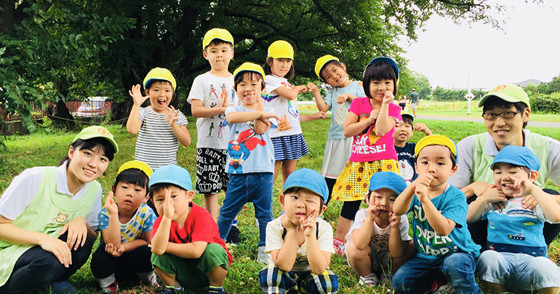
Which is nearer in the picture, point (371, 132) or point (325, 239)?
point (325, 239)

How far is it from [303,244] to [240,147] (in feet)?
3.91

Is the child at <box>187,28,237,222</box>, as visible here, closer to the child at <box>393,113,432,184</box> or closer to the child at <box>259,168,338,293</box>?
the child at <box>259,168,338,293</box>

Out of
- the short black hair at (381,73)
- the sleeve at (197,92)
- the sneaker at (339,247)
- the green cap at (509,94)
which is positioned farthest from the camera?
the sleeve at (197,92)

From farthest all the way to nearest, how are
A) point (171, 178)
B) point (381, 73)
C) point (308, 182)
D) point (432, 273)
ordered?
point (381, 73) < point (432, 273) < point (171, 178) < point (308, 182)

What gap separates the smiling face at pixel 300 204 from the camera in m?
2.56

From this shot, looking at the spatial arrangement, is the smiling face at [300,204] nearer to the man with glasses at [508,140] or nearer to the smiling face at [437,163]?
the smiling face at [437,163]

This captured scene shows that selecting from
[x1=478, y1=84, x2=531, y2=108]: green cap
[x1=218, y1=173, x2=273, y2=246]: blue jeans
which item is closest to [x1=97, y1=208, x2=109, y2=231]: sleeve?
[x1=218, y1=173, x2=273, y2=246]: blue jeans

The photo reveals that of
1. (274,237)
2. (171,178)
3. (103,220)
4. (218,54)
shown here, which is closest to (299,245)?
(274,237)

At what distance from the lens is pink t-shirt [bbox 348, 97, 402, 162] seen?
352cm

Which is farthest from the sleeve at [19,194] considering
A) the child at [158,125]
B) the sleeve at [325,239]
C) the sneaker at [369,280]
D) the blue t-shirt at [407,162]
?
the blue t-shirt at [407,162]

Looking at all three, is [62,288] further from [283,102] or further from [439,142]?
[439,142]

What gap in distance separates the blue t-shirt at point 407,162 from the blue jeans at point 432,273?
1.71 meters

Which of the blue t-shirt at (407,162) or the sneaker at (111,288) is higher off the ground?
the blue t-shirt at (407,162)

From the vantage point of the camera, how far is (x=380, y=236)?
117 inches
